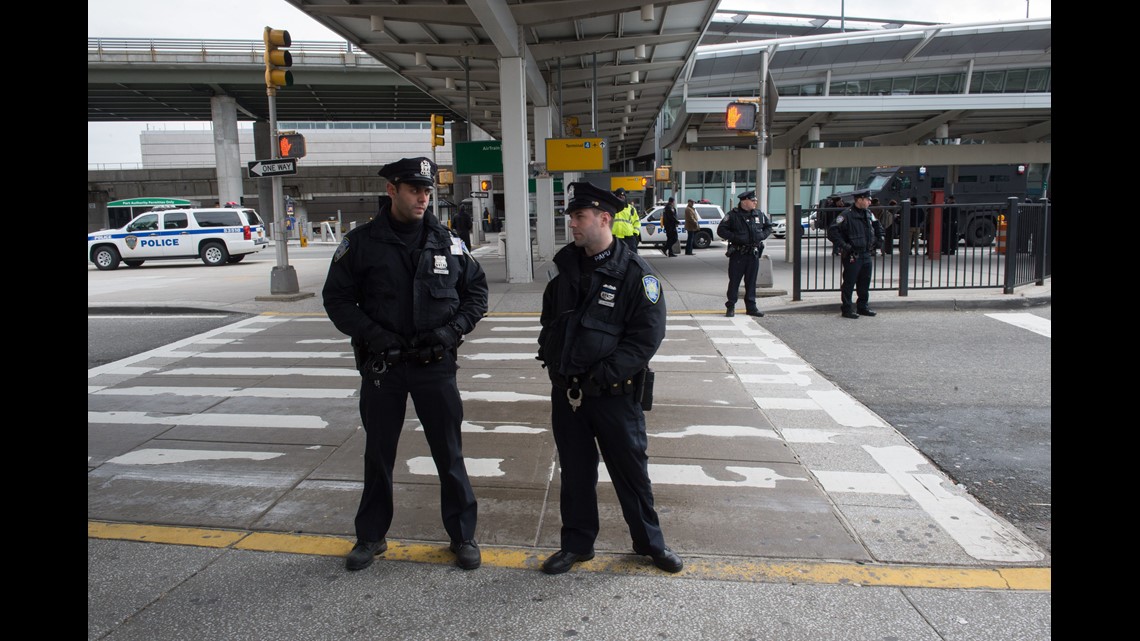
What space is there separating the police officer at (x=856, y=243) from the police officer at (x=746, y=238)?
104 centimetres

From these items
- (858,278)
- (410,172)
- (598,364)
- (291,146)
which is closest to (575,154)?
(291,146)

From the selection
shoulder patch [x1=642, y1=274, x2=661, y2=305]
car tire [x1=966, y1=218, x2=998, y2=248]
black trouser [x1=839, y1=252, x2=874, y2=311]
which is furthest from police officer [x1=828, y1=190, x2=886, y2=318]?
shoulder patch [x1=642, y1=274, x2=661, y2=305]

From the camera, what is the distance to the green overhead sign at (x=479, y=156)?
19047 mm

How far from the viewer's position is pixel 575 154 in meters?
17.4

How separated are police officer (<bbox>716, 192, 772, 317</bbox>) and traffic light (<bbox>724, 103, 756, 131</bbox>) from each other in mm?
2320

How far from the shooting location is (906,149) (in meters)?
20.6

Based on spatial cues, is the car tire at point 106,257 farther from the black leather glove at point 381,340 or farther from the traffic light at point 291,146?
the black leather glove at point 381,340

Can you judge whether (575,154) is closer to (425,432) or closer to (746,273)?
(746,273)

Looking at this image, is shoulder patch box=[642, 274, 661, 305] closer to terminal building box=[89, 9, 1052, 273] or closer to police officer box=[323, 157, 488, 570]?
police officer box=[323, 157, 488, 570]

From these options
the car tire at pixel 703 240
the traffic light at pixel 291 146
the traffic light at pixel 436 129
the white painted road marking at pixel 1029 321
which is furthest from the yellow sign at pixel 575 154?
the car tire at pixel 703 240

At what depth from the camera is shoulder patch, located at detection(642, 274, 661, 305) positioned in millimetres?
3471
